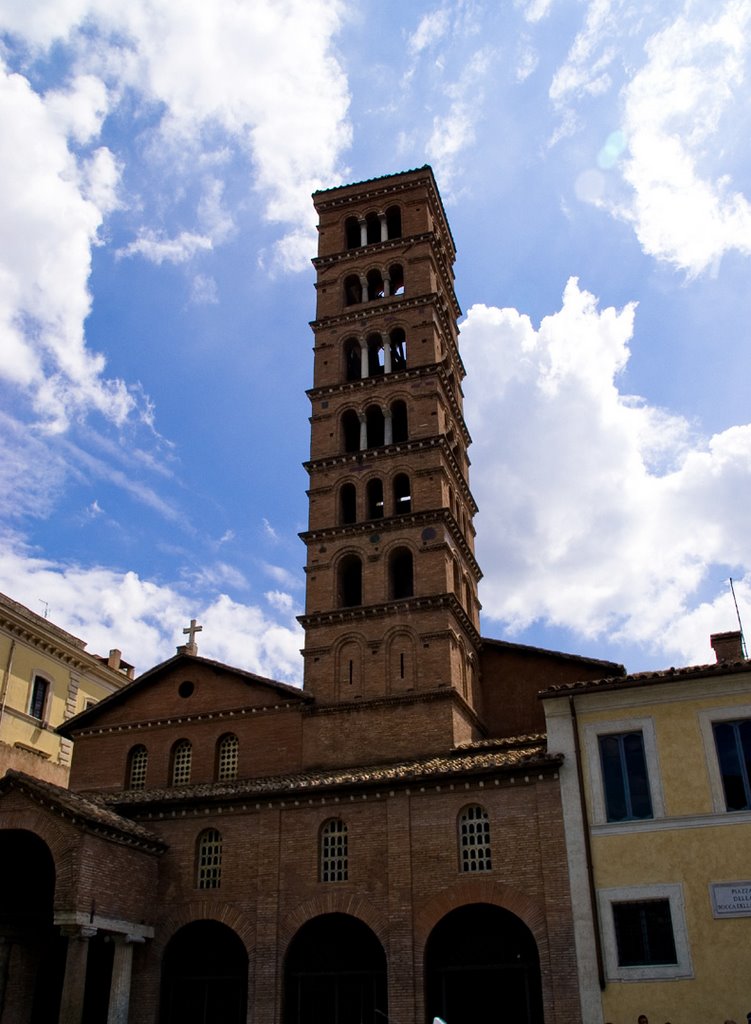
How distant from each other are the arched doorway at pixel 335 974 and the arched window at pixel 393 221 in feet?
85.2

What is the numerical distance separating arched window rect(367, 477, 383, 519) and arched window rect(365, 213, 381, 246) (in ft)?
37.8

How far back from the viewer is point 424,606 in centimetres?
3102

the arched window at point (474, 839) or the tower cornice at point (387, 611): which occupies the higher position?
the tower cornice at point (387, 611)

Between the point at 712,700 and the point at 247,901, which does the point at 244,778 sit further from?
the point at 712,700

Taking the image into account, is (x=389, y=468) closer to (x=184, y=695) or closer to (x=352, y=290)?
(x=352, y=290)

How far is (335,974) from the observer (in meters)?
24.8

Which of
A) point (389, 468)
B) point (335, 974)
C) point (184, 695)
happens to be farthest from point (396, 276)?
point (335, 974)

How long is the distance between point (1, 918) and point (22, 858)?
5.29 feet

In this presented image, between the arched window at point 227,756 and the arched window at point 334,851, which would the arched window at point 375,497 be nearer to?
the arched window at point 227,756

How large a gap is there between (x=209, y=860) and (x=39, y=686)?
63.2 feet

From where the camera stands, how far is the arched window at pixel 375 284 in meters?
39.0

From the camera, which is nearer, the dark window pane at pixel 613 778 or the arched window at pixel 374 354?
the dark window pane at pixel 613 778

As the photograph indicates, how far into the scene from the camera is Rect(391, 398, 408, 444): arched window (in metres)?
35.9

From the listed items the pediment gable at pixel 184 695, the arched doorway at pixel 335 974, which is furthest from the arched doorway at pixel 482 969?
the pediment gable at pixel 184 695
